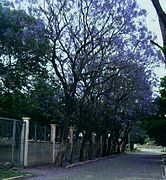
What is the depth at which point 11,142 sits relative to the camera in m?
21.3

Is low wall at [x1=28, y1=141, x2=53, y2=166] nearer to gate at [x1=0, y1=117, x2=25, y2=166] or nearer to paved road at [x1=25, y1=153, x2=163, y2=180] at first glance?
paved road at [x1=25, y1=153, x2=163, y2=180]

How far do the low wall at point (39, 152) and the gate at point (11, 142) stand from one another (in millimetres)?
1259

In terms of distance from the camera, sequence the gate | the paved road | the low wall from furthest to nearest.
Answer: the low wall < the gate < the paved road

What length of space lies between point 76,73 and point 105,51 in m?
3.03

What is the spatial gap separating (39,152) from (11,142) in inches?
203

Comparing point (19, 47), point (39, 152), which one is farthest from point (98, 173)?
point (19, 47)

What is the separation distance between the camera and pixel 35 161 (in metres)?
25.2

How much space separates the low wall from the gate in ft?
4.13

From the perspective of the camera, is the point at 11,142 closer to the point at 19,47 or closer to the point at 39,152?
the point at 39,152

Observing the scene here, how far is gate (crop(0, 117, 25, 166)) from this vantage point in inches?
794

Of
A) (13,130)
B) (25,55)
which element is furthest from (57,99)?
(13,130)

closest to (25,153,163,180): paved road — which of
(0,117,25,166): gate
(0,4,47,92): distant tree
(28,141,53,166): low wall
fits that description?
Answer: (28,141,53,166): low wall

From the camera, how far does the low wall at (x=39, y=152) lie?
24281 millimetres

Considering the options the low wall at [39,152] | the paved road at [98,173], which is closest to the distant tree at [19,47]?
the low wall at [39,152]
